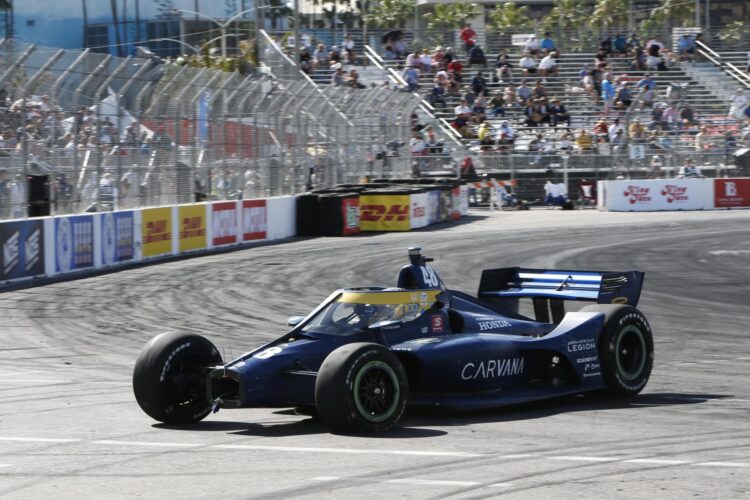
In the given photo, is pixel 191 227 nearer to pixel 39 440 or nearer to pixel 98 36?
pixel 39 440

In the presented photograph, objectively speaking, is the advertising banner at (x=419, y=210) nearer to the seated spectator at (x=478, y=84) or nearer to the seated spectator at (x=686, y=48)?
the seated spectator at (x=478, y=84)

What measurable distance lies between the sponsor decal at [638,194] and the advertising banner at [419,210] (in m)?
9.44

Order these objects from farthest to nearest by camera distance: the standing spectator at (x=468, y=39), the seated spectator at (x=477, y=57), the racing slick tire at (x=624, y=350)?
the standing spectator at (x=468, y=39), the seated spectator at (x=477, y=57), the racing slick tire at (x=624, y=350)

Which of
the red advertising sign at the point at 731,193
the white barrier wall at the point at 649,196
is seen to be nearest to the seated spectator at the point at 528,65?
the white barrier wall at the point at 649,196

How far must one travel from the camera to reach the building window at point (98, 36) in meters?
53.4

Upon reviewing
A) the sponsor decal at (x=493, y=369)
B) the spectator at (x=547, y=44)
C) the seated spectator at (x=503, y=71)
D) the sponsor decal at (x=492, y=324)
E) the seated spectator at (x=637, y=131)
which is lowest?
the sponsor decal at (x=493, y=369)

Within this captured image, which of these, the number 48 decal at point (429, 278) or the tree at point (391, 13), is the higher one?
the tree at point (391, 13)

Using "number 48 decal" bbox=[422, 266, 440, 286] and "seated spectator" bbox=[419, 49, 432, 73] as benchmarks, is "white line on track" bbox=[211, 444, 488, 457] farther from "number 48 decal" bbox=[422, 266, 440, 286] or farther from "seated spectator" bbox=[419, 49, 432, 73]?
"seated spectator" bbox=[419, 49, 432, 73]

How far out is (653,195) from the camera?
144 feet

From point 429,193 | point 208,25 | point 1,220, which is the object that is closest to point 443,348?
point 1,220

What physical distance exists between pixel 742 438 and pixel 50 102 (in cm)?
1692

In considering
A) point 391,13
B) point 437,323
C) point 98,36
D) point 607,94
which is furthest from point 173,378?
point 391,13

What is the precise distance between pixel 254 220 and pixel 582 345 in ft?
72.4

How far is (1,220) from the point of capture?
71.8ft
